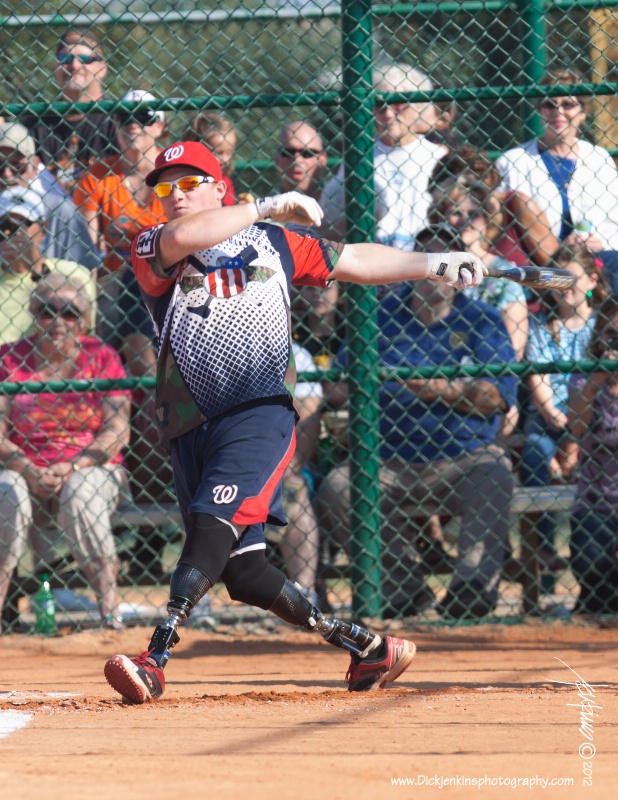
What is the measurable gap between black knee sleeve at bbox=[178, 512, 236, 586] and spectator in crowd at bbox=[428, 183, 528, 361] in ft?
7.99

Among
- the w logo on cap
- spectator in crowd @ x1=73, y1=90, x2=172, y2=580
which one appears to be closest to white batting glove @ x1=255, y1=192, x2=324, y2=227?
the w logo on cap

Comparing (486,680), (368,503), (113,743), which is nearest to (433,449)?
(368,503)

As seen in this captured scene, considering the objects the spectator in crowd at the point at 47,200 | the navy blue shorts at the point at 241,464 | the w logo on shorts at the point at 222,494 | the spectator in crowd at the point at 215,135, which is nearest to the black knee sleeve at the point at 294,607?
the navy blue shorts at the point at 241,464

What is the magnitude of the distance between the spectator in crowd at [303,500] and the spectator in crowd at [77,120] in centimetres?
147

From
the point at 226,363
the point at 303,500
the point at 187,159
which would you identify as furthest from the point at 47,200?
the point at 226,363

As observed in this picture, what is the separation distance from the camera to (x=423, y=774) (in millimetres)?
2523

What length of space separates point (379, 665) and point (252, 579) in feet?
1.99

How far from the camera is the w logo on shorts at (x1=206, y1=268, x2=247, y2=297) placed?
144 inches

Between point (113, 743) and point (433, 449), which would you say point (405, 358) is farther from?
point (113, 743)

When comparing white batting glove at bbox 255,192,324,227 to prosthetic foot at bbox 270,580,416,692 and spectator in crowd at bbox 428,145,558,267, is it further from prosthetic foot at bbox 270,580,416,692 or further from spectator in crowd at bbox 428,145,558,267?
spectator in crowd at bbox 428,145,558,267

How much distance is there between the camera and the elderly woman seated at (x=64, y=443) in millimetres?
5242

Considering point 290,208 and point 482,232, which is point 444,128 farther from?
point 290,208

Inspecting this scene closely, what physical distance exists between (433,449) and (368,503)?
0.43 m

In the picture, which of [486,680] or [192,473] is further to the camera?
[486,680]
